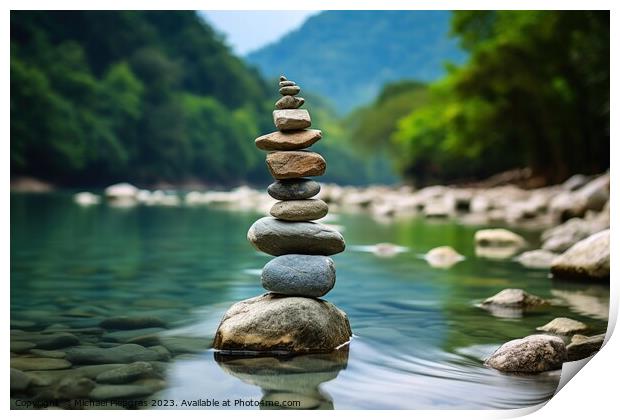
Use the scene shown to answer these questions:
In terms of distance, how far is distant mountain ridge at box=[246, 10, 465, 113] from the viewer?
902 cm

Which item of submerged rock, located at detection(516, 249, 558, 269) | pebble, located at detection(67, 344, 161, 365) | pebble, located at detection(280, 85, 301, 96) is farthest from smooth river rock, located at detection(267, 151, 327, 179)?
submerged rock, located at detection(516, 249, 558, 269)

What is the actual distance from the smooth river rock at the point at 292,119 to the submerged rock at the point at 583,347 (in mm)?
2576

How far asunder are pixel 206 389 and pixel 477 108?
29.5 m

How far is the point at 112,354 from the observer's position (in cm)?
547

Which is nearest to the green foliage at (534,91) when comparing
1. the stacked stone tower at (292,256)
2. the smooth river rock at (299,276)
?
the stacked stone tower at (292,256)

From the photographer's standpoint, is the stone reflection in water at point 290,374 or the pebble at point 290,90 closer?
the stone reflection in water at point 290,374

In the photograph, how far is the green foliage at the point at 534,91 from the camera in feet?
71.2

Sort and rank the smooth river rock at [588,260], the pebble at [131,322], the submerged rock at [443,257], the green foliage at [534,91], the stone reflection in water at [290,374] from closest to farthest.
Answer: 1. the stone reflection in water at [290,374]
2. the pebble at [131,322]
3. the smooth river rock at [588,260]
4. the submerged rock at [443,257]
5. the green foliage at [534,91]

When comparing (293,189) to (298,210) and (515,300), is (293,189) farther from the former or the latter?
(515,300)

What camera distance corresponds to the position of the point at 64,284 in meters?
9.24

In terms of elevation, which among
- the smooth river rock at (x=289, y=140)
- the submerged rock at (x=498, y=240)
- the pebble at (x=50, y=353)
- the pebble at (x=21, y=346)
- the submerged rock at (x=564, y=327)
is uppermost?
the submerged rock at (x=498, y=240)

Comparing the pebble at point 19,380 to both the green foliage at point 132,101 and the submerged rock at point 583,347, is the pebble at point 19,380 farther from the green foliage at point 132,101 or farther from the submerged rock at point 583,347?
the green foliage at point 132,101
